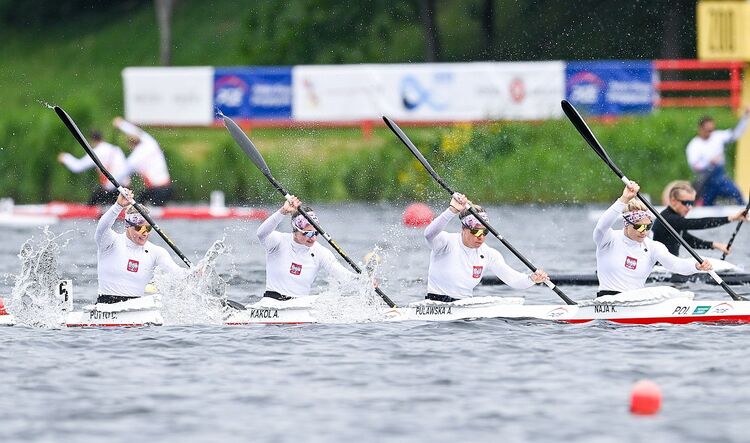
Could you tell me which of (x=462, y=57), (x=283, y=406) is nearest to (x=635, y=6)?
(x=462, y=57)

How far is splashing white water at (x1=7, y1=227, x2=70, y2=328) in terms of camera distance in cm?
1786

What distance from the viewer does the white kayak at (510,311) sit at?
1762cm

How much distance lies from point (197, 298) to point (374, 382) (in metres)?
3.61

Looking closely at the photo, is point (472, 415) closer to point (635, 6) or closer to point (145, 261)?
point (145, 261)

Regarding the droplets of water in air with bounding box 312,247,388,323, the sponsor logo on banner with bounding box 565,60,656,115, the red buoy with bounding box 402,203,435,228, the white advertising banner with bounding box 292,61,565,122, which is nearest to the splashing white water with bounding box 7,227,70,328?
the droplets of water in air with bounding box 312,247,388,323

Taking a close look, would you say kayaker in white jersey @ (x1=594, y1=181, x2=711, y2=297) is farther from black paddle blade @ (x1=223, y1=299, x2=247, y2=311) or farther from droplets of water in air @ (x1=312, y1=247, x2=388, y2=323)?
black paddle blade @ (x1=223, y1=299, x2=247, y2=311)

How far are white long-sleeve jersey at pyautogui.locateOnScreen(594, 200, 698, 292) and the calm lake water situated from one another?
0.58 m

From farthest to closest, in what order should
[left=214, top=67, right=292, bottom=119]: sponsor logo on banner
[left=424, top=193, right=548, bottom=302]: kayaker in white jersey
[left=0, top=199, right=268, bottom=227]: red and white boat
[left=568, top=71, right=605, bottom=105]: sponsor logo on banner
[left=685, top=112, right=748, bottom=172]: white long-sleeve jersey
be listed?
1. [left=214, top=67, right=292, bottom=119]: sponsor logo on banner
2. [left=568, top=71, right=605, bottom=105]: sponsor logo on banner
3. [left=0, top=199, right=268, bottom=227]: red and white boat
4. [left=685, top=112, right=748, bottom=172]: white long-sleeve jersey
5. [left=424, top=193, right=548, bottom=302]: kayaker in white jersey

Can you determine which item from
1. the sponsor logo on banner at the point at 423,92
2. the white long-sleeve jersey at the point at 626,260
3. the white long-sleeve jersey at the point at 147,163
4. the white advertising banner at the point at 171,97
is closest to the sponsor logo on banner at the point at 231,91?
the white advertising banner at the point at 171,97

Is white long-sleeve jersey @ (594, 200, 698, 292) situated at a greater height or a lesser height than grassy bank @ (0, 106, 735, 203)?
lesser

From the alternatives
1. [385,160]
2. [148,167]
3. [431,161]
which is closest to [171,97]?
[385,160]

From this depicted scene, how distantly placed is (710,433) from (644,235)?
5.17m

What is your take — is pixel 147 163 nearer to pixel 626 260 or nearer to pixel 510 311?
pixel 510 311

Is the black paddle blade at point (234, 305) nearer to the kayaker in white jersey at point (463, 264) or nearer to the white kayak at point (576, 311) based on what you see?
the white kayak at point (576, 311)
